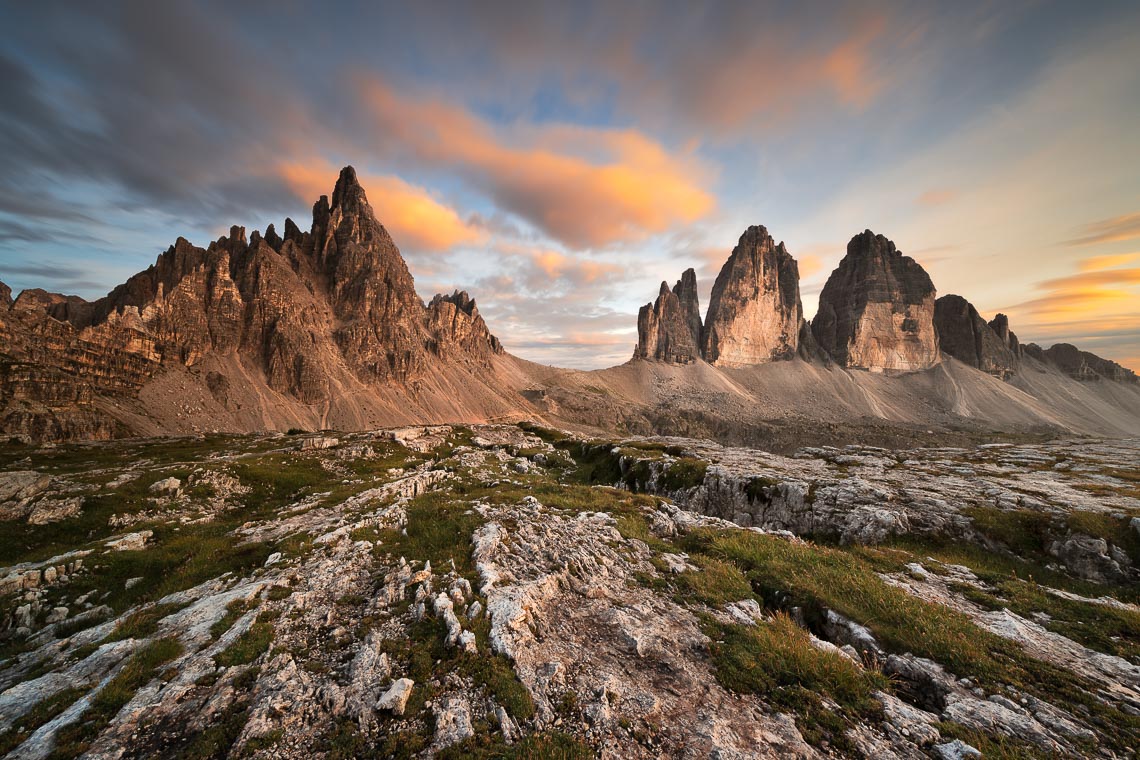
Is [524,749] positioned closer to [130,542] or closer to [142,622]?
[142,622]

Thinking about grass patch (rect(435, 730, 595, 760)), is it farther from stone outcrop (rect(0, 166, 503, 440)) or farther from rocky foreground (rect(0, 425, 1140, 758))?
stone outcrop (rect(0, 166, 503, 440))

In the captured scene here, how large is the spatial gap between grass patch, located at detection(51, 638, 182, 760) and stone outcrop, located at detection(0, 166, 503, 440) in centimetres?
12132

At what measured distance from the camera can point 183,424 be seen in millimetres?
112562

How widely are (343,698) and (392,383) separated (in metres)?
188

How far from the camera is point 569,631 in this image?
41.4 ft

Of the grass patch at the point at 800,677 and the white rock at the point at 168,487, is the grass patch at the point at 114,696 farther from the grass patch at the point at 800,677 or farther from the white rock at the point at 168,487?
the white rock at the point at 168,487

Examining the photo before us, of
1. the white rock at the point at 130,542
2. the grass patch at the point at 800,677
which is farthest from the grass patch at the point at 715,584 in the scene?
the white rock at the point at 130,542

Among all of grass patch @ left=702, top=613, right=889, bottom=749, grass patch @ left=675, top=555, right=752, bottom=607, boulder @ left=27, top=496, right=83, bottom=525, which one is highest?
grass patch @ left=702, top=613, right=889, bottom=749

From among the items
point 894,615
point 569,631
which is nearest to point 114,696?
point 569,631

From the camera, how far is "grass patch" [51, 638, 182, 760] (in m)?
7.78

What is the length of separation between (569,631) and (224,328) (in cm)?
18954

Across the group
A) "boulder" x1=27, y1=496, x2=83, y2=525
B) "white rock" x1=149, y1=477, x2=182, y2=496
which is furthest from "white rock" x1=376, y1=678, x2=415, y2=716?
"white rock" x1=149, y1=477, x2=182, y2=496

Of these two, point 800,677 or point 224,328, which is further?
point 224,328

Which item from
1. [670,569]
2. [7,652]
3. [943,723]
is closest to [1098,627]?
[943,723]
